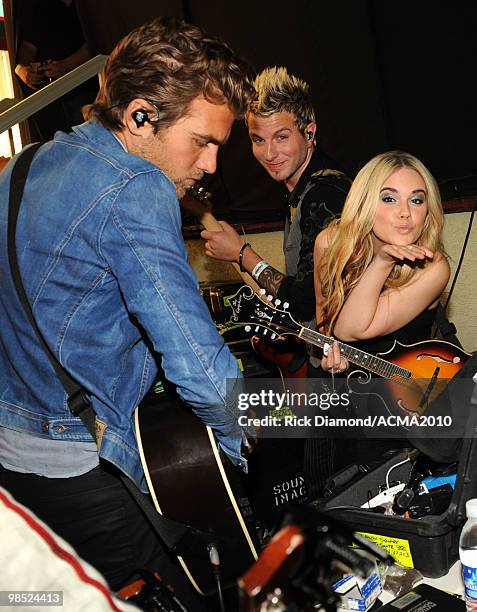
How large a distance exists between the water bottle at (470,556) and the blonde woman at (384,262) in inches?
43.1

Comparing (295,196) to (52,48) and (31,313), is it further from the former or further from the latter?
(52,48)

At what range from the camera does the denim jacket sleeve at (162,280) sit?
4.15ft

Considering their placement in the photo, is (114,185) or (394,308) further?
(394,308)

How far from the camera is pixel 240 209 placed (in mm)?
4309

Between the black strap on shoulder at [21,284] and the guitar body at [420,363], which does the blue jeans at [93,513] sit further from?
the guitar body at [420,363]

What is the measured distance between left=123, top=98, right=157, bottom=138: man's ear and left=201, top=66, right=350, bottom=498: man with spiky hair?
1.27 meters

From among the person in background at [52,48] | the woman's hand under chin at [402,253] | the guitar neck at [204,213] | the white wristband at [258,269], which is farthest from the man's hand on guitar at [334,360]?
the person in background at [52,48]

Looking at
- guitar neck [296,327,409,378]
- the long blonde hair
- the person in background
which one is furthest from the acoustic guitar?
the person in background

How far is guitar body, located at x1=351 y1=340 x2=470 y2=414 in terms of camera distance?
2.44 meters

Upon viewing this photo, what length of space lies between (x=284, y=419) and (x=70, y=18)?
3514mm

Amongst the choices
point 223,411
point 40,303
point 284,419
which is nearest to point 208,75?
point 40,303

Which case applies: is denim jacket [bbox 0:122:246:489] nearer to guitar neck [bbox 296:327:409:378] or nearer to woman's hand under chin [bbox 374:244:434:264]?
guitar neck [bbox 296:327:409:378]

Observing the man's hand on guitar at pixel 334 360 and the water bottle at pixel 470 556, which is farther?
the man's hand on guitar at pixel 334 360

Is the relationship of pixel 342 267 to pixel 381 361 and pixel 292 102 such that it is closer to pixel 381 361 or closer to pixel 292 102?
pixel 381 361
